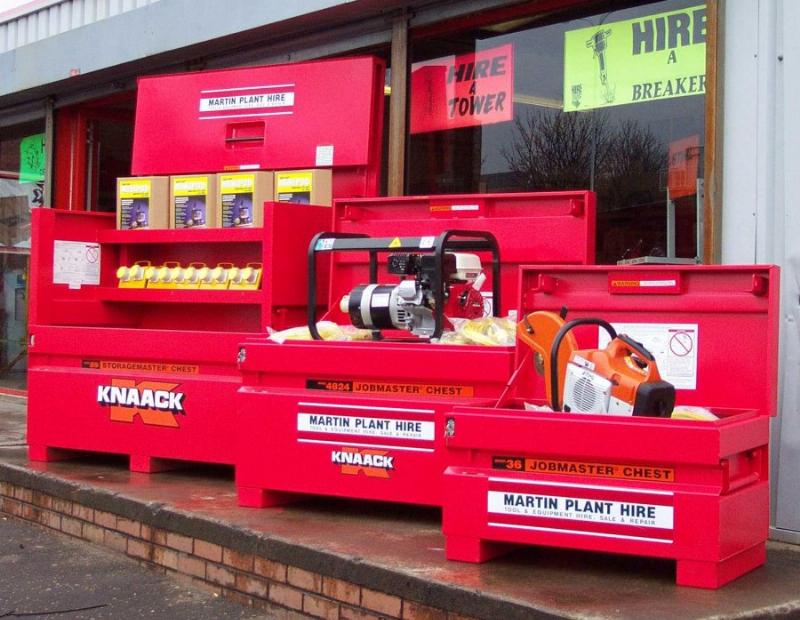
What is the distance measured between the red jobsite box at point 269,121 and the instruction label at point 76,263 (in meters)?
0.75

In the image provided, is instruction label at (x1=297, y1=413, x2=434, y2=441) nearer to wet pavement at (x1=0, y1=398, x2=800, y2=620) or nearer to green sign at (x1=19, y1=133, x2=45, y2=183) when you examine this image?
wet pavement at (x1=0, y1=398, x2=800, y2=620)

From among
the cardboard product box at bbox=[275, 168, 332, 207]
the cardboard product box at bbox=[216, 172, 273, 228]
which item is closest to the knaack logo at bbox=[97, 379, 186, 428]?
the cardboard product box at bbox=[216, 172, 273, 228]

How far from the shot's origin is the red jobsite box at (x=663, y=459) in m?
3.96

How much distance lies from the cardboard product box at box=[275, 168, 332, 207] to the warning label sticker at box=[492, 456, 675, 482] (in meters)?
3.08

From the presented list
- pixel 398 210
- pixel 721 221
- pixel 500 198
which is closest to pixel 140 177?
pixel 398 210

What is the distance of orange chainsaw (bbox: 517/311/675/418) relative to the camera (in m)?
4.19

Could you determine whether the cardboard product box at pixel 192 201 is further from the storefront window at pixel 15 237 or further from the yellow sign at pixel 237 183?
the storefront window at pixel 15 237

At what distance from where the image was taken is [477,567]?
4309 millimetres

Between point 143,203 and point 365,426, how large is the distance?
315 cm

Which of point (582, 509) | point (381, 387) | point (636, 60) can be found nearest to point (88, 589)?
point (381, 387)

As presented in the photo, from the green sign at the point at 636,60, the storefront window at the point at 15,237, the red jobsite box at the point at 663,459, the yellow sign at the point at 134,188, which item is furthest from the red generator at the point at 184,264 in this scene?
the storefront window at the point at 15,237

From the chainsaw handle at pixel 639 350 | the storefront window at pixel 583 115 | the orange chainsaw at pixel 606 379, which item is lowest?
the orange chainsaw at pixel 606 379

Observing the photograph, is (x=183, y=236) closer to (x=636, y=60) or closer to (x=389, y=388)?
(x=389, y=388)

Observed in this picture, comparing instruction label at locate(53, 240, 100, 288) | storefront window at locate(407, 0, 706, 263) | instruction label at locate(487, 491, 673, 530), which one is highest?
storefront window at locate(407, 0, 706, 263)
